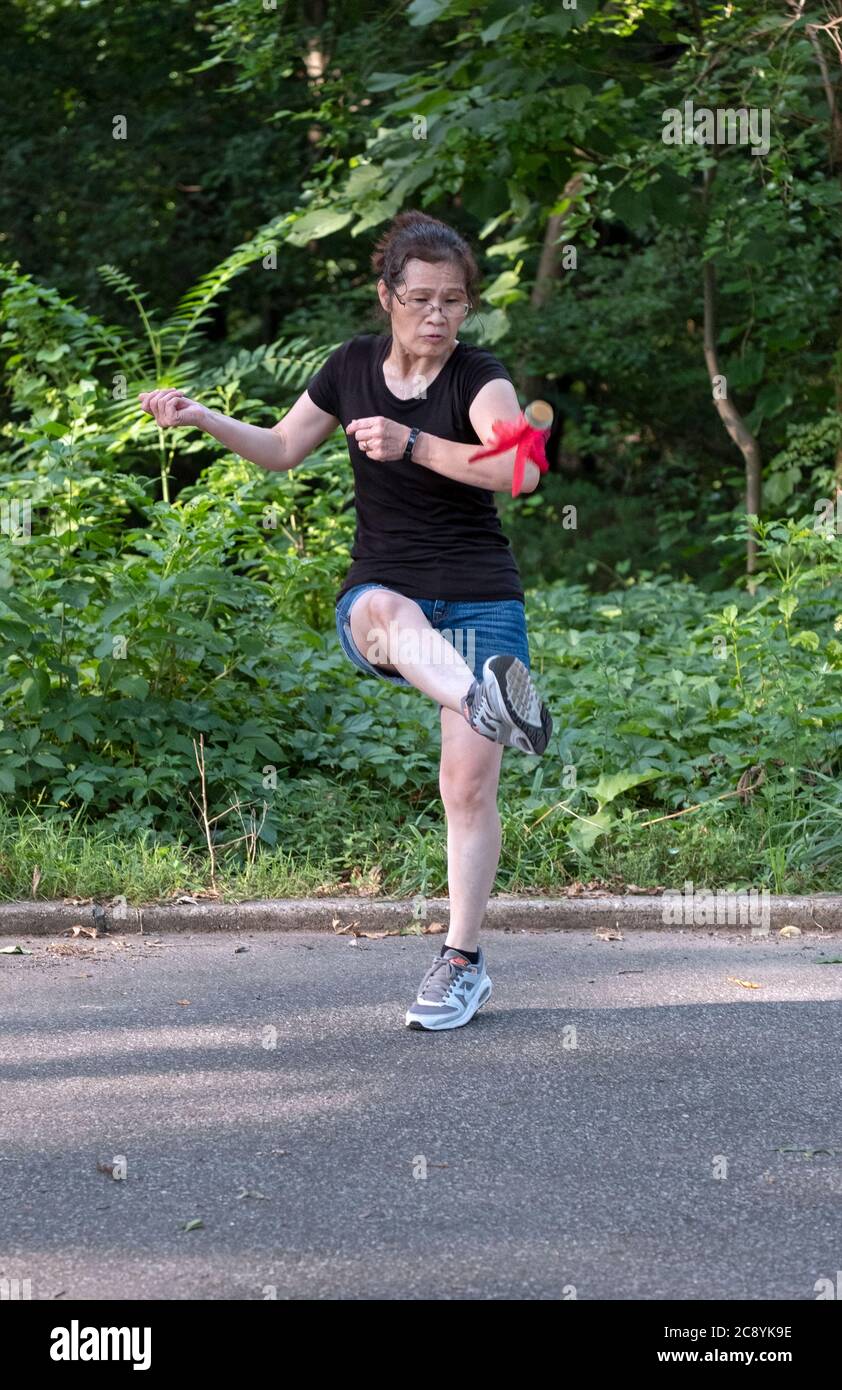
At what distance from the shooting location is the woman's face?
4.29 metres

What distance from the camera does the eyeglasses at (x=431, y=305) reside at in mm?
4305

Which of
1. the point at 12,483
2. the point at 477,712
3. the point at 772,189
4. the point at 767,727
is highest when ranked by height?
the point at 772,189

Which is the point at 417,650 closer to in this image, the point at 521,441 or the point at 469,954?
the point at 521,441

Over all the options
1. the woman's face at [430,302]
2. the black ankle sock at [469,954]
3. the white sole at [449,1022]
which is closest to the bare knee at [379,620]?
the woman's face at [430,302]

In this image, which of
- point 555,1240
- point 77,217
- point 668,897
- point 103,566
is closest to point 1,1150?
point 555,1240

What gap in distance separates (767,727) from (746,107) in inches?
179

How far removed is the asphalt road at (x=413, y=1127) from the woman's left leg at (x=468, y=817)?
0.33 m

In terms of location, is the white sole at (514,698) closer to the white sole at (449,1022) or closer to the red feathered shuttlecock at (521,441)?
the red feathered shuttlecock at (521,441)

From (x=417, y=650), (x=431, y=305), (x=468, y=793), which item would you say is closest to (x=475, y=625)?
(x=417, y=650)

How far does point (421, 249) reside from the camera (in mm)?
4312

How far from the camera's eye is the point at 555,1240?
3.16 meters

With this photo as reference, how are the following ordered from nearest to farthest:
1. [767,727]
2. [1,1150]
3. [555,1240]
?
[555,1240] → [1,1150] → [767,727]

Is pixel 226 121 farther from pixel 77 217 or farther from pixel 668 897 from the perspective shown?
pixel 668 897

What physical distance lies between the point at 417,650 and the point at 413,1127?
119 cm
